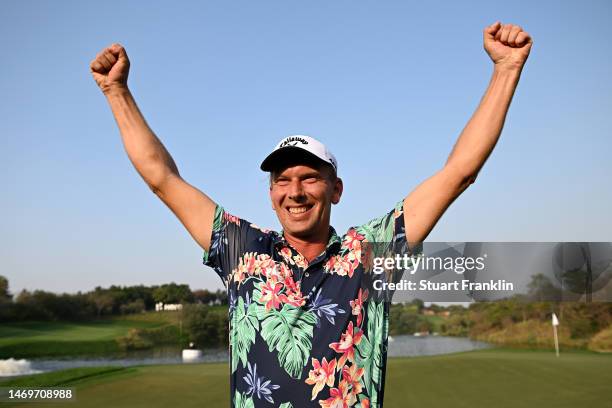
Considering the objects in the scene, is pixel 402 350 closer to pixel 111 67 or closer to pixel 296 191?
pixel 296 191

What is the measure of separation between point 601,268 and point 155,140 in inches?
262

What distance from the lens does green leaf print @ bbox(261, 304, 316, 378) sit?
197 centimetres

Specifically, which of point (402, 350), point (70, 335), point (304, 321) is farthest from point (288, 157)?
point (70, 335)

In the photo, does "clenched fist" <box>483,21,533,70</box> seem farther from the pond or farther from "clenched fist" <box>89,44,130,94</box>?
the pond

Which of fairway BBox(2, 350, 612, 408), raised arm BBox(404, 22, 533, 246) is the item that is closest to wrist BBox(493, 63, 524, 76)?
raised arm BBox(404, 22, 533, 246)

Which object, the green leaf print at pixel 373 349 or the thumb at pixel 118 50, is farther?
the thumb at pixel 118 50

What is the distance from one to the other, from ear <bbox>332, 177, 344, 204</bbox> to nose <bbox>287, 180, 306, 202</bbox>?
0.65 ft

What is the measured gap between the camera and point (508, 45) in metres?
2.11

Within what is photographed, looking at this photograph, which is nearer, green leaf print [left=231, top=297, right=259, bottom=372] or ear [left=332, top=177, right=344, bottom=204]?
green leaf print [left=231, top=297, right=259, bottom=372]

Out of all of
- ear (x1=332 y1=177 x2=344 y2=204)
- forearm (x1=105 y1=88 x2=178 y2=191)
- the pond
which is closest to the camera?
forearm (x1=105 y1=88 x2=178 y2=191)

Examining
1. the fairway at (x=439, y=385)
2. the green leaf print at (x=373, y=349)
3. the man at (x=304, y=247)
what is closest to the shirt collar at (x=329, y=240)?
the man at (x=304, y=247)

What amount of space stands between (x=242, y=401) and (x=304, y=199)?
802mm

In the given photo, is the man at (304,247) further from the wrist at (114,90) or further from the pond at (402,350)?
the pond at (402,350)

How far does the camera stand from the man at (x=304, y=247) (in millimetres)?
1970
